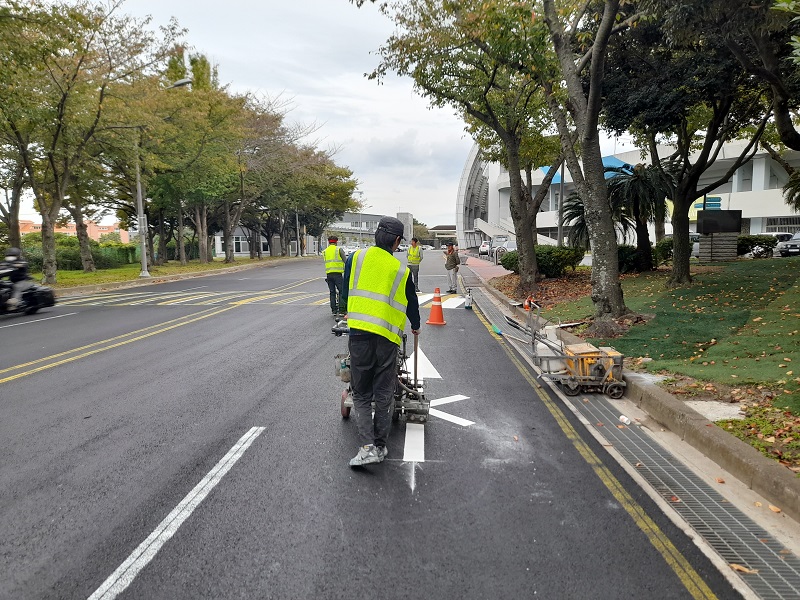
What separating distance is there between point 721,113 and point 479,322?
876 cm

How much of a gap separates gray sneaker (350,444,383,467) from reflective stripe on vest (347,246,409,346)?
0.93 meters

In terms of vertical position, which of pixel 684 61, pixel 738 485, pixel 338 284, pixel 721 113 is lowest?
pixel 738 485

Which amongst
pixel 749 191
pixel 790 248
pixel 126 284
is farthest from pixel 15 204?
pixel 749 191

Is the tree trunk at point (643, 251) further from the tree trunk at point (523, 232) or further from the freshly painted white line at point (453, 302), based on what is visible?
the freshly painted white line at point (453, 302)

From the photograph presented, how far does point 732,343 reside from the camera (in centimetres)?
842

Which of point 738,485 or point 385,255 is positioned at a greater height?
point 385,255

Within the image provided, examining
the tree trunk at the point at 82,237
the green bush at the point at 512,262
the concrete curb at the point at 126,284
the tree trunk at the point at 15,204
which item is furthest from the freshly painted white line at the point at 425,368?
the tree trunk at the point at 82,237

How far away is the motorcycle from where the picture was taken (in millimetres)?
14133

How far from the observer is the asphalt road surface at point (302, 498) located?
3.15 metres

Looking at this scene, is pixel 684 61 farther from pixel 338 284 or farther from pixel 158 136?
pixel 158 136

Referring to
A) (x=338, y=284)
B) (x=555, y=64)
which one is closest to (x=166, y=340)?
(x=338, y=284)

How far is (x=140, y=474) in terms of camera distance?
4.48 meters

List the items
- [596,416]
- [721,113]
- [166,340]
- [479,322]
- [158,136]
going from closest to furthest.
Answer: [596,416] < [166,340] < [479,322] < [721,113] < [158,136]

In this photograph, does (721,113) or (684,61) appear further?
(721,113)
